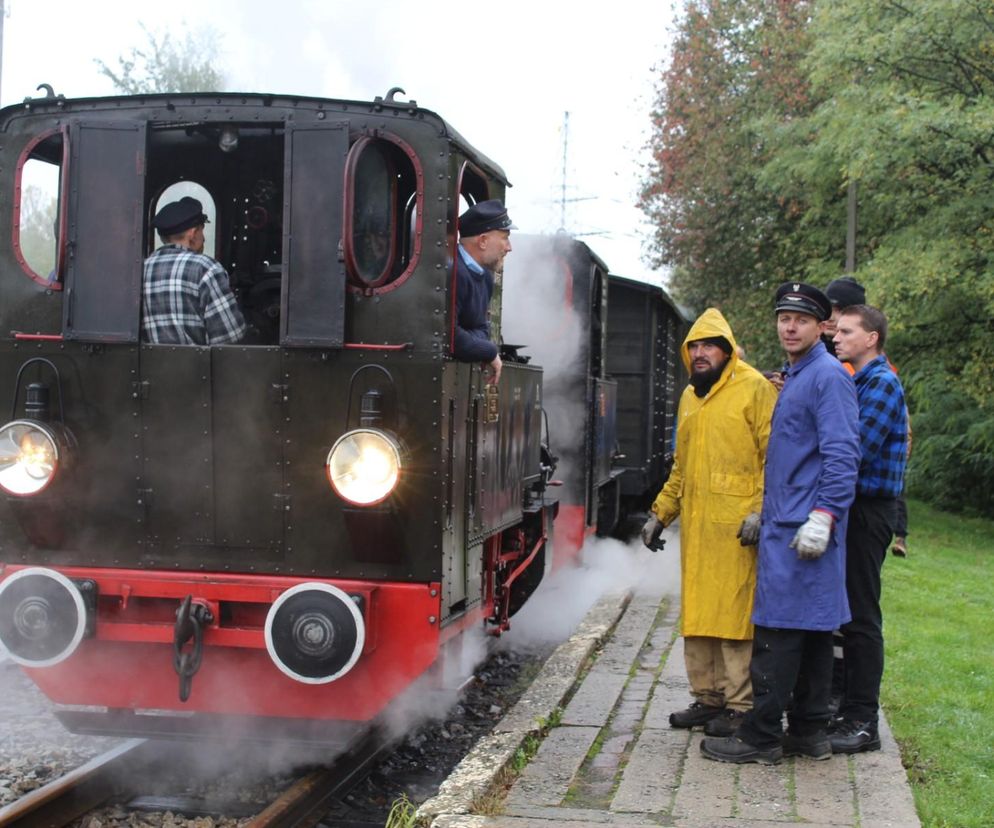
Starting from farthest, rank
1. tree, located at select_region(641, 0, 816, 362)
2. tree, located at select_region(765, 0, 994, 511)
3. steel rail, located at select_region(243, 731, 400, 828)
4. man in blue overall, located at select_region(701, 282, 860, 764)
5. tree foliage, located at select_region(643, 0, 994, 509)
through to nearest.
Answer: tree, located at select_region(641, 0, 816, 362) < tree foliage, located at select_region(643, 0, 994, 509) < tree, located at select_region(765, 0, 994, 511) < man in blue overall, located at select_region(701, 282, 860, 764) < steel rail, located at select_region(243, 731, 400, 828)

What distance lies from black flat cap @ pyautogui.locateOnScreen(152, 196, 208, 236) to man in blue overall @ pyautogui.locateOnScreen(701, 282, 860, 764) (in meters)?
2.41

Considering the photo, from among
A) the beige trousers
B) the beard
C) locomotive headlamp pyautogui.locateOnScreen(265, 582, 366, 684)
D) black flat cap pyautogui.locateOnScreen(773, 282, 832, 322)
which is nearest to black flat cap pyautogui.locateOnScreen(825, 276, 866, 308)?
black flat cap pyautogui.locateOnScreen(773, 282, 832, 322)

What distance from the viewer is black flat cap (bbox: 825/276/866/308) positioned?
5430 mm

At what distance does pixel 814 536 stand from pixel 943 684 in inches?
110

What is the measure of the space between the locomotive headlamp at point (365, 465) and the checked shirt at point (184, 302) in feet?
2.52

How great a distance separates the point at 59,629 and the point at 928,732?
3.74 metres

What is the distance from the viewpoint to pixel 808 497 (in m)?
4.64

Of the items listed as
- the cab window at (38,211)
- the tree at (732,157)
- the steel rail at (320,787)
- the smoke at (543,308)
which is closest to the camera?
the steel rail at (320,787)

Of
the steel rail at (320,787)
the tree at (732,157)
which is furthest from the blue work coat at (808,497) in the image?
the tree at (732,157)

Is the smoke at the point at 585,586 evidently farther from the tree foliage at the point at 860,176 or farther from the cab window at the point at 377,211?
the tree foliage at the point at 860,176

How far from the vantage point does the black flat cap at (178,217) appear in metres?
4.98

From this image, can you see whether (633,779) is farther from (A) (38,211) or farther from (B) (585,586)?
(B) (585,586)

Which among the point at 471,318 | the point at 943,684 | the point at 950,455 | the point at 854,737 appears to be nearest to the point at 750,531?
the point at 854,737

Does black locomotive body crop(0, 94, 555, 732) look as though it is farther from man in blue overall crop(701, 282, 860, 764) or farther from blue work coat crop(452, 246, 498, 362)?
man in blue overall crop(701, 282, 860, 764)
